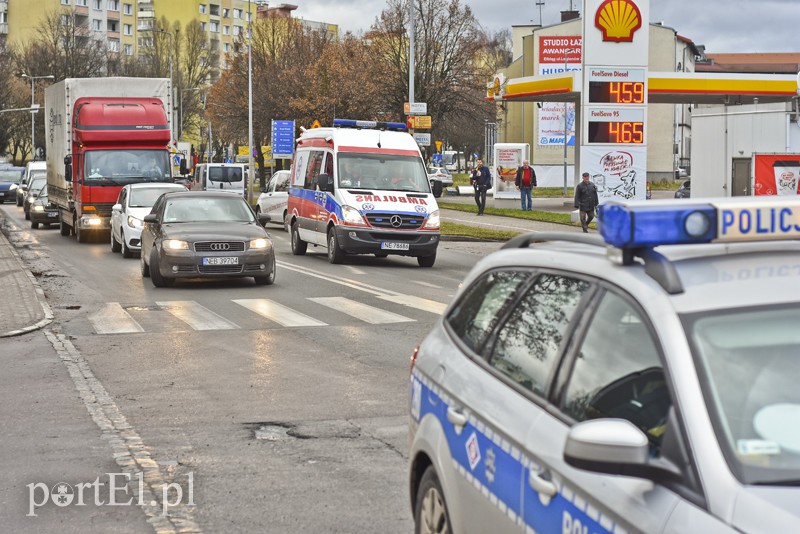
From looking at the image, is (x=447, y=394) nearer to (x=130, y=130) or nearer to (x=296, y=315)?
A: (x=296, y=315)

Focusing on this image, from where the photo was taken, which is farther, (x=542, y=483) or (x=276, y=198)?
(x=276, y=198)

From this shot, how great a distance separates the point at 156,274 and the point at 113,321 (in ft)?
13.8

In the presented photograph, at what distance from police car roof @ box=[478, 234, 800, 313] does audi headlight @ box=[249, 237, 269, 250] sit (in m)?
15.8

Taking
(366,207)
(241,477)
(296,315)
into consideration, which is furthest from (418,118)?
(241,477)

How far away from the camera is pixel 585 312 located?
3.86 metres

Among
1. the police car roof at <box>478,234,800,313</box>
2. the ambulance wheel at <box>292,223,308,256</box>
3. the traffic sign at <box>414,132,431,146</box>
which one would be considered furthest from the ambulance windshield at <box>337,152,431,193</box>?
the police car roof at <box>478,234,800,313</box>

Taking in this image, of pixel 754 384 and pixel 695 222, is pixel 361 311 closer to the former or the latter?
pixel 695 222

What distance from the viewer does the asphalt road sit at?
6.51 meters

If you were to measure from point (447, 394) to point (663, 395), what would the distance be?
1.43 meters

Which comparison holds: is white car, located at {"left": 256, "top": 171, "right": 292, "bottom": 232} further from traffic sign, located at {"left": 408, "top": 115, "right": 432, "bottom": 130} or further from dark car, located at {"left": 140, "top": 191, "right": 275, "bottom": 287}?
dark car, located at {"left": 140, "top": 191, "right": 275, "bottom": 287}

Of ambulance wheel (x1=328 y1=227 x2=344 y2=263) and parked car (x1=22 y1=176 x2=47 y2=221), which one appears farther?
parked car (x1=22 y1=176 x2=47 y2=221)

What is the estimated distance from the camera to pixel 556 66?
8262 centimetres

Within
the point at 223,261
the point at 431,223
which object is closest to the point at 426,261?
the point at 431,223

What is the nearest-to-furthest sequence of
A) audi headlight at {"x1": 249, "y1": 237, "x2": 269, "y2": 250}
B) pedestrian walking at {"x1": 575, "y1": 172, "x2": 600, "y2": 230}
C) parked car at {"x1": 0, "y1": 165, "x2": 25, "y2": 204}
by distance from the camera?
audi headlight at {"x1": 249, "y1": 237, "x2": 269, "y2": 250}, pedestrian walking at {"x1": 575, "y1": 172, "x2": 600, "y2": 230}, parked car at {"x1": 0, "y1": 165, "x2": 25, "y2": 204}
